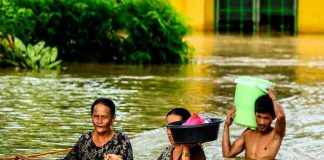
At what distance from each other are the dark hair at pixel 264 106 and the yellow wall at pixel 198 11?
25.3 metres

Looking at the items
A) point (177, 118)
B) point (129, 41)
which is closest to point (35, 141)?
point (177, 118)

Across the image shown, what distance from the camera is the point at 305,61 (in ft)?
72.0

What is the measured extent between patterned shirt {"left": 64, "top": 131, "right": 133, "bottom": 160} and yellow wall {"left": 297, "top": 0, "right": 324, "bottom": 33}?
26.6 meters

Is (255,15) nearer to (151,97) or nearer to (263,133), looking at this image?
(151,97)

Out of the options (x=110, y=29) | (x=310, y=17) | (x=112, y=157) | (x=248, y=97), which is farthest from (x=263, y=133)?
(x=310, y=17)

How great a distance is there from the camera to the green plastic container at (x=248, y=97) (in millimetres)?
8586

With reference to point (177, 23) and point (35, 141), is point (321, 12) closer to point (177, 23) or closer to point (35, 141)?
point (177, 23)

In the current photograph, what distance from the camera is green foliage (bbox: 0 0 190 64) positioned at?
2020 centimetres

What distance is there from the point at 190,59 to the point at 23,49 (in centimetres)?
423

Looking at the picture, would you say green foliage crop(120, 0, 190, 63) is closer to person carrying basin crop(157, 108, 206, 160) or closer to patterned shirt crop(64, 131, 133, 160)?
patterned shirt crop(64, 131, 133, 160)

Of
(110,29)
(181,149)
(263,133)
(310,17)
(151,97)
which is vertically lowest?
(151,97)

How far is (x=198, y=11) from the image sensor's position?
34062mm

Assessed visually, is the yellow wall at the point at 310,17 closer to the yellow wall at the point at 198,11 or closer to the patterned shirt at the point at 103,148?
the yellow wall at the point at 198,11

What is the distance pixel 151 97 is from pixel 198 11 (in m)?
19.4
